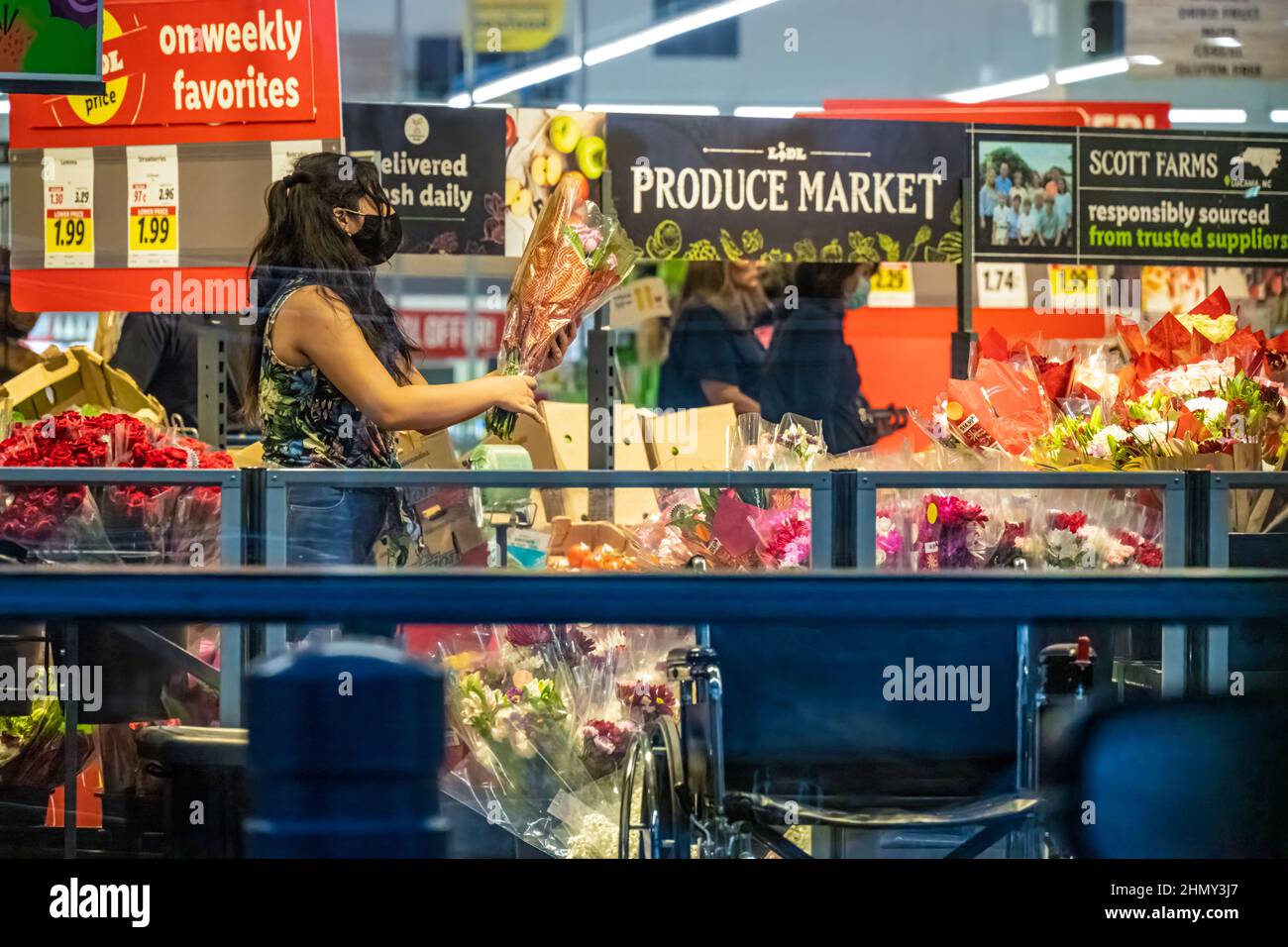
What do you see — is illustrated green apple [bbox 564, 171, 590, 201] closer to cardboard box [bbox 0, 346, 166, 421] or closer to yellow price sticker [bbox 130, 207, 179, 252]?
yellow price sticker [bbox 130, 207, 179, 252]

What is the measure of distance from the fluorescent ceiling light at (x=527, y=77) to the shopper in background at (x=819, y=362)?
108cm

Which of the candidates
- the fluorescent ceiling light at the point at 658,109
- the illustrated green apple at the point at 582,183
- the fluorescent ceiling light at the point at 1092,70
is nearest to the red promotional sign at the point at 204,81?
the illustrated green apple at the point at 582,183

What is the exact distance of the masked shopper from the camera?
2.35 metres

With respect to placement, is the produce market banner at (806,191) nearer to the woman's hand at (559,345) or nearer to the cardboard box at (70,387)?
the cardboard box at (70,387)

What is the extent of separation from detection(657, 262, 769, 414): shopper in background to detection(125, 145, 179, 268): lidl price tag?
172cm

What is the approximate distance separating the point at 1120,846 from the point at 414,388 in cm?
153

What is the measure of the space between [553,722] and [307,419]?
0.74 m

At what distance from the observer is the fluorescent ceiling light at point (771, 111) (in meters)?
4.16

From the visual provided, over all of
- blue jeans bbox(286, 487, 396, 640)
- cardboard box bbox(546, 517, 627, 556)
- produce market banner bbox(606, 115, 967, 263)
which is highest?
produce market banner bbox(606, 115, 967, 263)

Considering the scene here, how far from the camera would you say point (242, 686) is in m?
1.08

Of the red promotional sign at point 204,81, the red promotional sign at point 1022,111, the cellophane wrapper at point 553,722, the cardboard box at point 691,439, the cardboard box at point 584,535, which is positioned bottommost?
the cellophane wrapper at point 553,722

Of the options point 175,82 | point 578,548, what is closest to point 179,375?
point 175,82

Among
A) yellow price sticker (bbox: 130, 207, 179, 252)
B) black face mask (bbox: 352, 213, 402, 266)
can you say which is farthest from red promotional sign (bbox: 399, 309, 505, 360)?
black face mask (bbox: 352, 213, 402, 266)

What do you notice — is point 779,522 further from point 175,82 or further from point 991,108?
point 991,108
